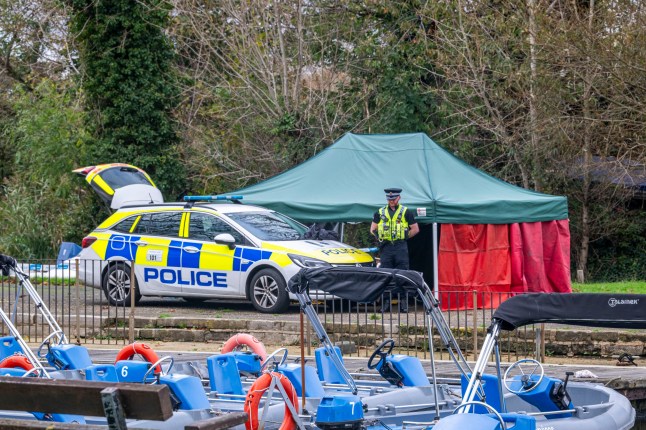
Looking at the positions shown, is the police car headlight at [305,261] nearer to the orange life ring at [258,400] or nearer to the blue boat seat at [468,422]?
the orange life ring at [258,400]

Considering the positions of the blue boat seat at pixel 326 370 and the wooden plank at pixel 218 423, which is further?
the blue boat seat at pixel 326 370

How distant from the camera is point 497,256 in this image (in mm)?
20188

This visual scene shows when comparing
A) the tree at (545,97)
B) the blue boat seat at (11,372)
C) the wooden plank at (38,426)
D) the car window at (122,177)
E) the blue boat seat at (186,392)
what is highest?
the tree at (545,97)

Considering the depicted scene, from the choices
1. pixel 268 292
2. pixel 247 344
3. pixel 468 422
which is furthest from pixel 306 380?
pixel 268 292

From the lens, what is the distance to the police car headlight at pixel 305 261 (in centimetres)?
1812

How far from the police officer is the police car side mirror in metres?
2.38

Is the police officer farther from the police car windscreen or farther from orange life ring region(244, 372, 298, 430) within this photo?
orange life ring region(244, 372, 298, 430)

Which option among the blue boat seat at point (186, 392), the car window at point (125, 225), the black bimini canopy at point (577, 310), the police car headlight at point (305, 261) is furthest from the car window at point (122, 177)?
the black bimini canopy at point (577, 310)

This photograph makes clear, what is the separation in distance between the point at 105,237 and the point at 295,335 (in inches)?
189

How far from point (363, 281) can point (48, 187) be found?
80.9ft

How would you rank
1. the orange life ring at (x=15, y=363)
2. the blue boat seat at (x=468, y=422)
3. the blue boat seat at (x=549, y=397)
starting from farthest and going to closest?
the orange life ring at (x=15, y=363) < the blue boat seat at (x=549, y=397) < the blue boat seat at (x=468, y=422)

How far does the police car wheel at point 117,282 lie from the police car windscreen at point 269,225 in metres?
2.04

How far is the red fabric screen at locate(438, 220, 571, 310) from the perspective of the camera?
1998cm

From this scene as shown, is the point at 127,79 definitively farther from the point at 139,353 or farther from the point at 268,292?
the point at 139,353
